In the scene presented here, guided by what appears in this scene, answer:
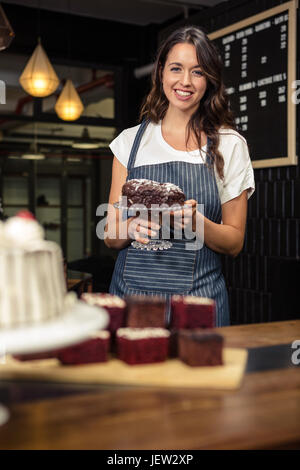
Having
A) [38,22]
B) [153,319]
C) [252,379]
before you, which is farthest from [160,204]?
[38,22]

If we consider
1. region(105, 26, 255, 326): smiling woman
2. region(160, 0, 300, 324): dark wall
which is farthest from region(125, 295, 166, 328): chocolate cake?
region(160, 0, 300, 324): dark wall

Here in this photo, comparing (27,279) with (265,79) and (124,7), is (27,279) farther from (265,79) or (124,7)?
(124,7)

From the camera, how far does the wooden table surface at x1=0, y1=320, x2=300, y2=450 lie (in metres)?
0.79

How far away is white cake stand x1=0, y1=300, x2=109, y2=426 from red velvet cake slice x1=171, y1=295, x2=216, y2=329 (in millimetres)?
267

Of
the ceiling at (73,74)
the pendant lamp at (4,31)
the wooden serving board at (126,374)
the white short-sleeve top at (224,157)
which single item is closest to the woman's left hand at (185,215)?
the white short-sleeve top at (224,157)

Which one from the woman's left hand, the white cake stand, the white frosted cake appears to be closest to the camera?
the white cake stand

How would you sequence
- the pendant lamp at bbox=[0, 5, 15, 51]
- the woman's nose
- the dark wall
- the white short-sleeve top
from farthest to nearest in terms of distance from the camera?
the dark wall < the pendant lamp at bbox=[0, 5, 15, 51] < the white short-sleeve top < the woman's nose

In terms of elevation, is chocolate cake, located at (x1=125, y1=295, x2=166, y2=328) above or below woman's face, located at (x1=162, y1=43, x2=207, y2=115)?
below

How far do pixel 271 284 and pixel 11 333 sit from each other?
2.97 meters

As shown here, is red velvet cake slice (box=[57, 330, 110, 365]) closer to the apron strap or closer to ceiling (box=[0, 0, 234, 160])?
the apron strap

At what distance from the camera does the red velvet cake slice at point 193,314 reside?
119 cm

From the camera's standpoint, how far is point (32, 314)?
904mm

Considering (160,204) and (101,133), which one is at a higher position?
(101,133)
